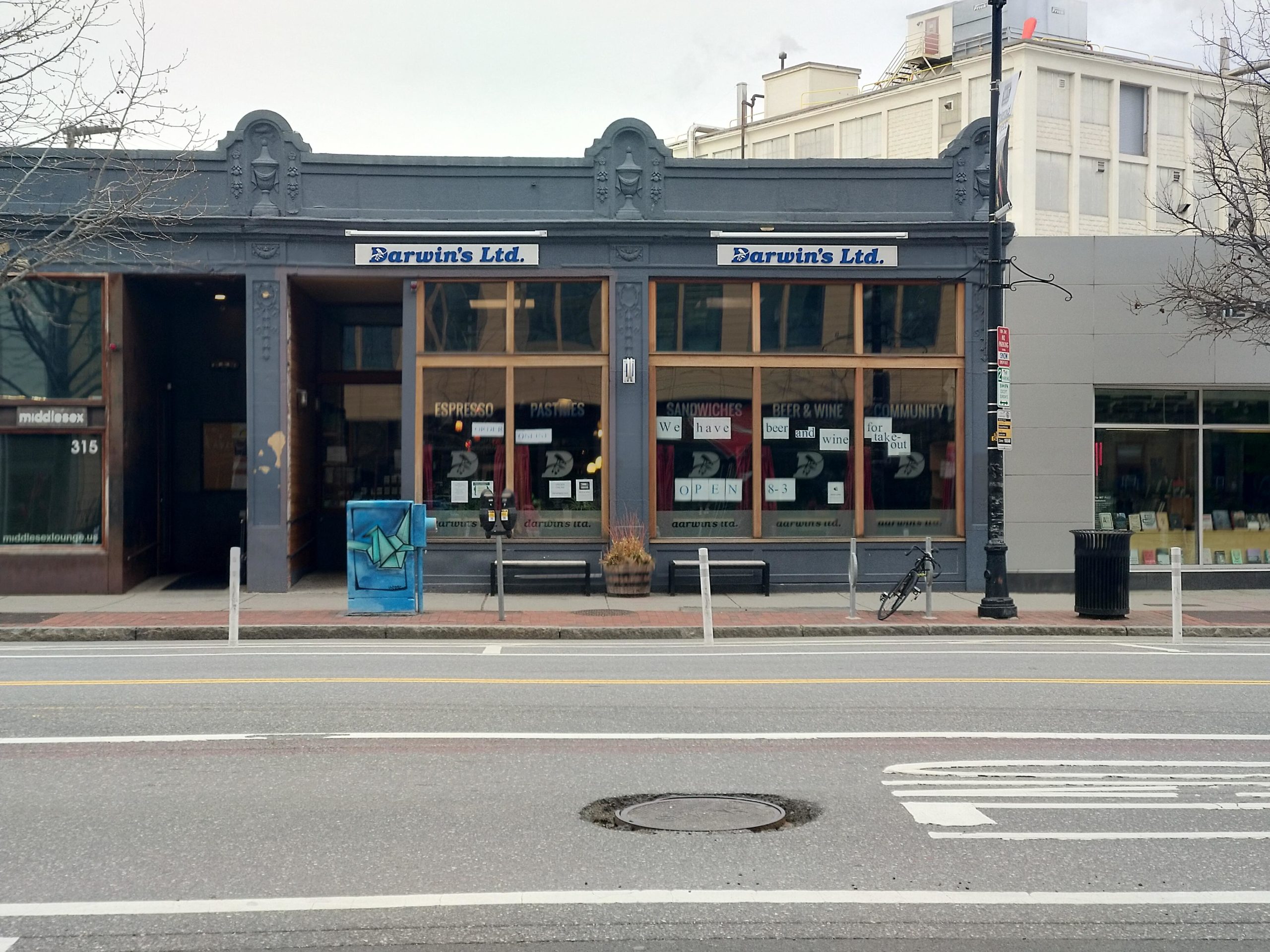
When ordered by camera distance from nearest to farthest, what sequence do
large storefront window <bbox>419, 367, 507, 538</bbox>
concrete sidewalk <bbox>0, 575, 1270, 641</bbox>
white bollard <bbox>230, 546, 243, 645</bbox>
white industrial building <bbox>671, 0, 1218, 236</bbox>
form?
1. white bollard <bbox>230, 546, 243, 645</bbox>
2. concrete sidewalk <bbox>0, 575, 1270, 641</bbox>
3. large storefront window <bbox>419, 367, 507, 538</bbox>
4. white industrial building <bbox>671, 0, 1218, 236</bbox>

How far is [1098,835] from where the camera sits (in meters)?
6.29

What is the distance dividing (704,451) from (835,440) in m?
2.00

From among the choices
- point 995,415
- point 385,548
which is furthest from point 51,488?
point 995,415

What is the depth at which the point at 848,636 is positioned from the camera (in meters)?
15.5

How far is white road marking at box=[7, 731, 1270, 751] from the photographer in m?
8.45

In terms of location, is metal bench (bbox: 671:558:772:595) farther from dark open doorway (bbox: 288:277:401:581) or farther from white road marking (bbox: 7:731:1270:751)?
white road marking (bbox: 7:731:1270:751)

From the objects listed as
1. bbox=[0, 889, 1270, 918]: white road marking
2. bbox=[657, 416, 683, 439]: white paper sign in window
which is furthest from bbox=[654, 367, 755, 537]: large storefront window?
bbox=[0, 889, 1270, 918]: white road marking

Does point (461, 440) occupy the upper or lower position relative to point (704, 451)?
upper

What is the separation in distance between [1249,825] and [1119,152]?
51.8 m

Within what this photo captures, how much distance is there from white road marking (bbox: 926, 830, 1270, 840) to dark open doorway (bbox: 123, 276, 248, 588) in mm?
15876

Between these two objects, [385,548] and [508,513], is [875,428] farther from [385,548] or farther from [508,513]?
[385,548]

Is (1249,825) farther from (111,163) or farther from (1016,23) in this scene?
(1016,23)

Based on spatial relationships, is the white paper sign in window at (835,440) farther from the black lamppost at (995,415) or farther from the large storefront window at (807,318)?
the black lamppost at (995,415)

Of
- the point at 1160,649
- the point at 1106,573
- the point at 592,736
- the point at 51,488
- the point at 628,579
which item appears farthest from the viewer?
the point at 51,488
